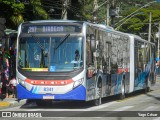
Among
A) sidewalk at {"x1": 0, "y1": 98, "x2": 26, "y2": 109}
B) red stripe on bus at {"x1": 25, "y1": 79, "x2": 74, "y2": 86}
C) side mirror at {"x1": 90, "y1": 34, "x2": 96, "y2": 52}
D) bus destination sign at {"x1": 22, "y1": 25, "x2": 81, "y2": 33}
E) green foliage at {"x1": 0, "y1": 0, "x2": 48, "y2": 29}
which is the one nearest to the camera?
red stripe on bus at {"x1": 25, "y1": 79, "x2": 74, "y2": 86}

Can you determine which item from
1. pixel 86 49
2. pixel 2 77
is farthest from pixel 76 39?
pixel 2 77

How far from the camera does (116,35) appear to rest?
22688mm

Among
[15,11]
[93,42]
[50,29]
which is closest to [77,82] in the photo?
[93,42]

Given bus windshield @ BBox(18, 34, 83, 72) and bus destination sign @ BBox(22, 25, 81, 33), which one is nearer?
bus windshield @ BBox(18, 34, 83, 72)

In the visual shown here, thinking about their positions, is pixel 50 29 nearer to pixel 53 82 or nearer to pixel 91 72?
pixel 53 82

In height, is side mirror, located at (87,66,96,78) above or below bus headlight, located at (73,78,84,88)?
above

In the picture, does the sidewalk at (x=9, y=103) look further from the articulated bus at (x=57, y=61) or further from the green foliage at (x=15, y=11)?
the green foliage at (x=15, y=11)

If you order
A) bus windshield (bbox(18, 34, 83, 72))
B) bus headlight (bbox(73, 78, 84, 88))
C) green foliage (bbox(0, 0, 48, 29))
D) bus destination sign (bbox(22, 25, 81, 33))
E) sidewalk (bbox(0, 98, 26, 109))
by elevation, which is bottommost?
sidewalk (bbox(0, 98, 26, 109))

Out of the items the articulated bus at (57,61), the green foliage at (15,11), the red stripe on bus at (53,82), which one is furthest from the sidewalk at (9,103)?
the green foliage at (15,11)

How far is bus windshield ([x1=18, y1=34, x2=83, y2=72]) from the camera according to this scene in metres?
17.5

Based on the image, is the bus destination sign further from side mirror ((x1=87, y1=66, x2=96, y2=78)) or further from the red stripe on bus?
the red stripe on bus

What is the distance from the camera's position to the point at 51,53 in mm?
17609

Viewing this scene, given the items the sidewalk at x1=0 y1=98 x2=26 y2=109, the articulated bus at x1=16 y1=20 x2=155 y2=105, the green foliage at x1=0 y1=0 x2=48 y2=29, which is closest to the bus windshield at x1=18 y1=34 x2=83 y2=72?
the articulated bus at x1=16 y1=20 x2=155 y2=105

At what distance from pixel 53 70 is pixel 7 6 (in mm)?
12225
